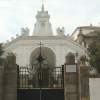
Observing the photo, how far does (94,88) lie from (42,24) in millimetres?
23817

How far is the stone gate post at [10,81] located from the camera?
12.1 meters

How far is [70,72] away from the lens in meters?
12.2

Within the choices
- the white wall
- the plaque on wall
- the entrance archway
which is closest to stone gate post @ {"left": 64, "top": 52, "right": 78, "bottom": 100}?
the plaque on wall

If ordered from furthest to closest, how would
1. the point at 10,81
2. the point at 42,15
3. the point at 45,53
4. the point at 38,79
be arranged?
the point at 42,15, the point at 45,53, the point at 38,79, the point at 10,81

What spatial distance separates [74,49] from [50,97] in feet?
64.1

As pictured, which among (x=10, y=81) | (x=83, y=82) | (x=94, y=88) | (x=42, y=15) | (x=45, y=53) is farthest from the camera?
(x=42, y=15)

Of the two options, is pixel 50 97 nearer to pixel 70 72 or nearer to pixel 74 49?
pixel 70 72

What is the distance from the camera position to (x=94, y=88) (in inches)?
452

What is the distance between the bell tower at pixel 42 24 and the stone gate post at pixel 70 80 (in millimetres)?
21135

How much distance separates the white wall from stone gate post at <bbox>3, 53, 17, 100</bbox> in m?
4.34

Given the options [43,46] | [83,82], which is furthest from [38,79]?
[43,46]

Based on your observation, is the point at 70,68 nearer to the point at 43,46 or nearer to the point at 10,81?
the point at 10,81

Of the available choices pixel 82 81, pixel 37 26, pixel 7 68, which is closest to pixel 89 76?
pixel 82 81

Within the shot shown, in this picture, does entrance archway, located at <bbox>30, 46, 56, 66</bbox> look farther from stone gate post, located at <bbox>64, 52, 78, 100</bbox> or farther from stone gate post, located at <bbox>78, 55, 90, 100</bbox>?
stone gate post, located at <bbox>78, 55, 90, 100</bbox>
